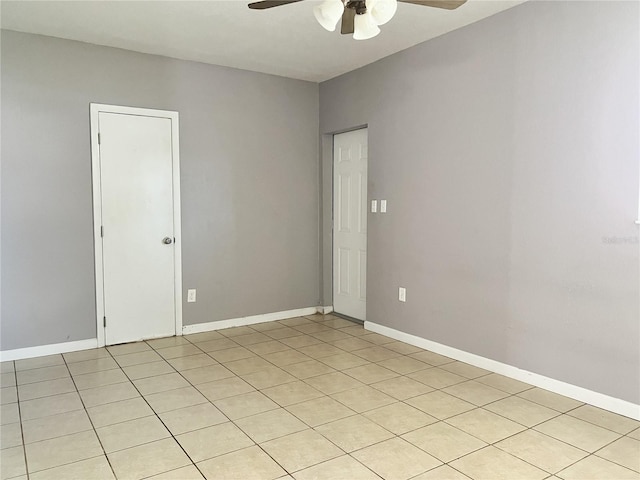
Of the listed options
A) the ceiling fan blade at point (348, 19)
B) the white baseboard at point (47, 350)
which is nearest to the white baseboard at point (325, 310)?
the white baseboard at point (47, 350)

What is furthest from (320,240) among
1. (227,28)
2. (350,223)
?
(227,28)

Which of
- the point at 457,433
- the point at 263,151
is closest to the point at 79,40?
the point at 263,151

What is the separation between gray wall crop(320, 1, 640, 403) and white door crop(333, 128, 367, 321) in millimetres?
390

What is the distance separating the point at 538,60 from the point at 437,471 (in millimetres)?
2550

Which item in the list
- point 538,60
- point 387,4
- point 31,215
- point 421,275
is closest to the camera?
point 387,4

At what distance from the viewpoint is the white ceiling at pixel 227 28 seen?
10.2ft

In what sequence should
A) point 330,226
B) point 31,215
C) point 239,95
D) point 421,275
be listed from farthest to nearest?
point 330,226 < point 239,95 < point 421,275 < point 31,215

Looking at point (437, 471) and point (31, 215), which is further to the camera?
point (31, 215)

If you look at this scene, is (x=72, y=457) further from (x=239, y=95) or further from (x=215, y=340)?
(x=239, y=95)

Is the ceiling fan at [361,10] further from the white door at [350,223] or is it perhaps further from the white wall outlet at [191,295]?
the white wall outlet at [191,295]

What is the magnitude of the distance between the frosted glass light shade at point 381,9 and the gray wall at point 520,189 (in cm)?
144

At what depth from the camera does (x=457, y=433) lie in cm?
244

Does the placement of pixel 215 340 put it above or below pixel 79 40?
below

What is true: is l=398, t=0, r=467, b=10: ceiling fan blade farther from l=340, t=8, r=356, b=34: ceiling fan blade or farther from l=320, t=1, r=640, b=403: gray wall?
l=320, t=1, r=640, b=403: gray wall
